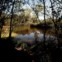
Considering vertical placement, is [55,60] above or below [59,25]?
below

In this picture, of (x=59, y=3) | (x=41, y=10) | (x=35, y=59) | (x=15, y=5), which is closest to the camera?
(x=35, y=59)

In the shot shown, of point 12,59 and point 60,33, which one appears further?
point 60,33

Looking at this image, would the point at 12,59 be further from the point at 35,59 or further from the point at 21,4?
the point at 21,4

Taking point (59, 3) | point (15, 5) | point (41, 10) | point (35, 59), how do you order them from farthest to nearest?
point (15, 5), point (41, 10), point (59, 3), point (35, 59)

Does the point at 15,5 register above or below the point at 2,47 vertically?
above

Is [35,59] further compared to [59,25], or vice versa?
[59,25]

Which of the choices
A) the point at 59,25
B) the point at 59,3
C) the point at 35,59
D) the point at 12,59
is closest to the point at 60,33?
the point at 59,25

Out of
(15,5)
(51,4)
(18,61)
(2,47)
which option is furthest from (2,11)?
(18,61)

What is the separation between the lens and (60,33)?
399 inches

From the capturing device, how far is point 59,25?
10023 mm

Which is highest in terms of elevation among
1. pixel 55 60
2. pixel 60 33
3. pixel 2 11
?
pixel 2 11

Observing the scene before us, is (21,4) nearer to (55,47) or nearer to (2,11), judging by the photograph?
(2,11)

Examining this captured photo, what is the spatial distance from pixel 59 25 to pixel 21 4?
127 inches

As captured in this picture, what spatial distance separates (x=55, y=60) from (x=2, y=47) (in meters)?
3.46
